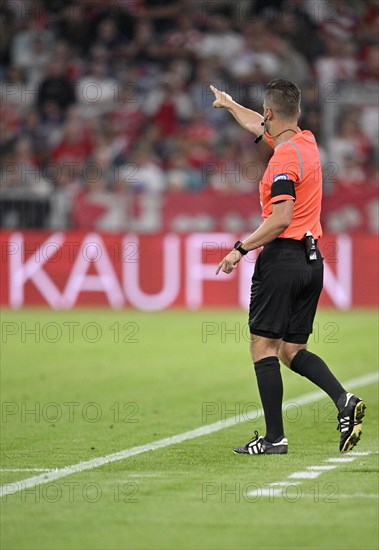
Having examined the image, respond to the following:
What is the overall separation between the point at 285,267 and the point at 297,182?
0.53 metres

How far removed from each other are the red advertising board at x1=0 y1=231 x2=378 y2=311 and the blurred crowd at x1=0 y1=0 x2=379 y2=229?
679 millimetres

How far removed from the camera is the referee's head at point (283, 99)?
7.79 m

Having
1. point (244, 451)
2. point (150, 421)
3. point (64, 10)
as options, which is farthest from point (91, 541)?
point (64, 10)

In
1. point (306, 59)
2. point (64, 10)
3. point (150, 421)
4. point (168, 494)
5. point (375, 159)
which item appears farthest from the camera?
point (64, 10)

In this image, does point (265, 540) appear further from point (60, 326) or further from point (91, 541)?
point (60, 326)

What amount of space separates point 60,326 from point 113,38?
870 centimetres

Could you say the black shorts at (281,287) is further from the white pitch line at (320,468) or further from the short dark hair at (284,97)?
the white pitch line at (320,468)

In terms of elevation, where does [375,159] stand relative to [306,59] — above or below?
below

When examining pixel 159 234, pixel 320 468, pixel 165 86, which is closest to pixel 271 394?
pixel 320 468

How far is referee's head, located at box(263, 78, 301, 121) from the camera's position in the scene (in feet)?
25.5

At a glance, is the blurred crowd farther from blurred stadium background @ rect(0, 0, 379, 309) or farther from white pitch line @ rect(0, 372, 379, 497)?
white pitch line @ rect(0, 372, 379, 497)

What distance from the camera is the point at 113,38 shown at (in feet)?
82.2

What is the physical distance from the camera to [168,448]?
8.37 m

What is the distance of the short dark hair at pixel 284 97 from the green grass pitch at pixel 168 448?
213 cm
